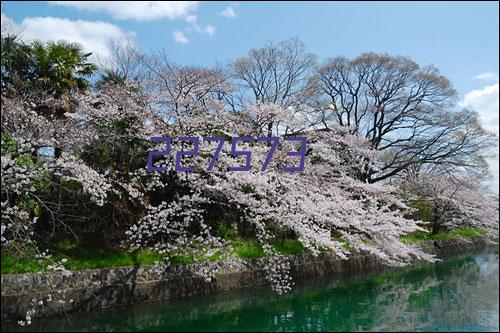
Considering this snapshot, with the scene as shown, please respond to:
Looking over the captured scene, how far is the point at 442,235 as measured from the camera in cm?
2784

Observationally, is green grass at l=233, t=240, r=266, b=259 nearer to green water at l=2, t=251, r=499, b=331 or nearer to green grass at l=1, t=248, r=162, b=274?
green water at l=2, t=251, r=499, b=331

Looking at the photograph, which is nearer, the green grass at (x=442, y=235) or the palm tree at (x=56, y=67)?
the palm tree at (x=56, y=67)

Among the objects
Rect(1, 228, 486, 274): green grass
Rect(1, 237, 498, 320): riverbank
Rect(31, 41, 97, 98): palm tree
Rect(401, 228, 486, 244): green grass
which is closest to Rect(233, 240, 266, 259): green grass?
Rect(1, 228, 486, 274): green grass

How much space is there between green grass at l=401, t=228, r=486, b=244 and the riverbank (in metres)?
10.9

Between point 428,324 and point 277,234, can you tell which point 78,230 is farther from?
point 428,324

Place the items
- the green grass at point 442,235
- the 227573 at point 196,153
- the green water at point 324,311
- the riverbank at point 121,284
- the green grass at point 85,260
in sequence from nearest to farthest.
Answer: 1. the green water at point 324,311
2. the riverbank at point 121,284
3. the green grass at point 85,260
4. the 227573 at point 196,153
5. the green grass at point 442,235

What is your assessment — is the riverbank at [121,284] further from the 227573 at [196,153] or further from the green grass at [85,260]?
the 227573 at [196,153]

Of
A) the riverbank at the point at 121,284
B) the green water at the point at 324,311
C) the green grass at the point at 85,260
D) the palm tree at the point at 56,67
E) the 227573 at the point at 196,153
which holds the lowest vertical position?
the green water at the point at 324,311

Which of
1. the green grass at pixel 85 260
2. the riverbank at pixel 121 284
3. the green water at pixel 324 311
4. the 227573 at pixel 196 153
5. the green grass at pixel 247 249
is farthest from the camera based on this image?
the green grass at pixel 247 249

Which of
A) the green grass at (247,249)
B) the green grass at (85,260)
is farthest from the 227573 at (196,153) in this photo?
the green grass at (247,249)

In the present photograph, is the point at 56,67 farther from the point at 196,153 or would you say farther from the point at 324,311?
the point at 324,311

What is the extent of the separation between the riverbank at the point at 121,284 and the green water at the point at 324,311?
325 millimetres

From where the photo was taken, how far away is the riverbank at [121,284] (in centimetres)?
950

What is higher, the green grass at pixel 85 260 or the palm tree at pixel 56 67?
the palm tree at pixel 56 67
